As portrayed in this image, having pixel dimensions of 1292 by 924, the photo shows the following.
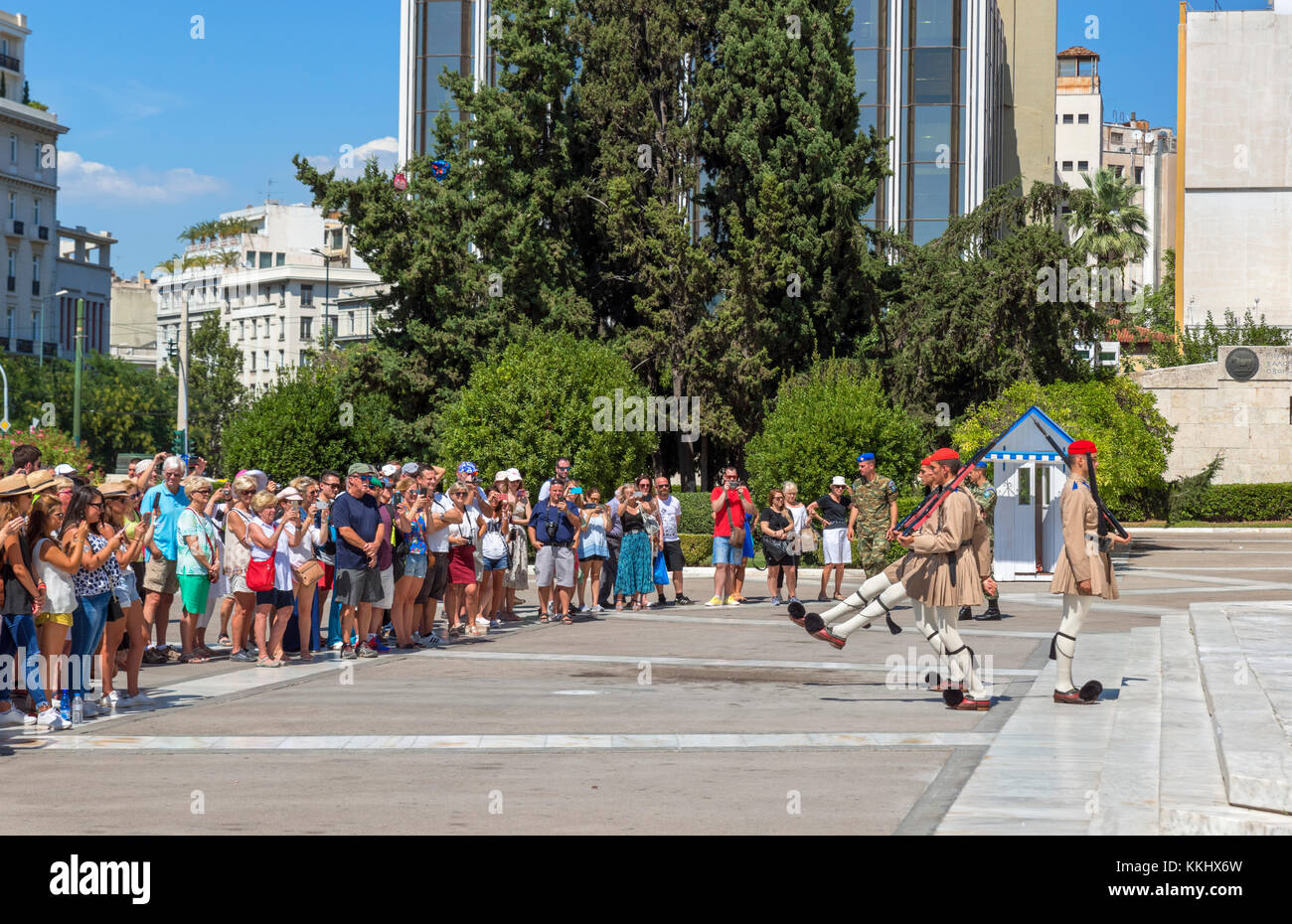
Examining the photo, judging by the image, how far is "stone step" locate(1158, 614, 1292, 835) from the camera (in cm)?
670

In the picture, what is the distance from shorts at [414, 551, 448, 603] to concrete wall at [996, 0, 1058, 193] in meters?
60.3

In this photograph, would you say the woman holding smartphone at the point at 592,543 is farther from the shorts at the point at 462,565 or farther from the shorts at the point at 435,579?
the shorts at the point at 435,579

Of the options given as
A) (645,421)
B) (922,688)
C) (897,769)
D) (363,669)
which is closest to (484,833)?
(897,769)

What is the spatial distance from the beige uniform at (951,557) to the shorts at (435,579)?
6705mm

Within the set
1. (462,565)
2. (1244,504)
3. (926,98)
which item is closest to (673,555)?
(462,565)

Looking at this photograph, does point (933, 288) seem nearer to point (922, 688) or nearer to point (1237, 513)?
point (1237, 513)

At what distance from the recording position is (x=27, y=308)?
96.3m

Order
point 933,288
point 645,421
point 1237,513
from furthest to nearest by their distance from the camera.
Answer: point 1237,513 → point 933,288 → point 645,421

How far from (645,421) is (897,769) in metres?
28.7

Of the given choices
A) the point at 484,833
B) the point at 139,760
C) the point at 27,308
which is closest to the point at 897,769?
the point at 484,833

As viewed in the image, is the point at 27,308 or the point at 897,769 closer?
the point at 897,769

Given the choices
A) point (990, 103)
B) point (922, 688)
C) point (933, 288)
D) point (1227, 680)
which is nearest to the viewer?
point (1227, 680)

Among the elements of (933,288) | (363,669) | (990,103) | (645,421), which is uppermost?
(990,103)
